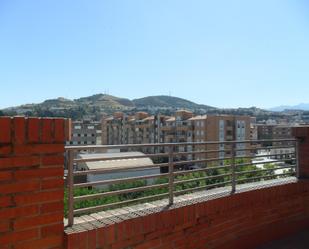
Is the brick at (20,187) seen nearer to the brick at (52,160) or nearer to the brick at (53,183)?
the brick at (53,183)

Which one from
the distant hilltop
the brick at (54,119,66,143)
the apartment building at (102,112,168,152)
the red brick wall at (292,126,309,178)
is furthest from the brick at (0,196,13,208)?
the distant hilltop

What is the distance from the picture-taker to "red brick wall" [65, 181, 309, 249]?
10.2 feet

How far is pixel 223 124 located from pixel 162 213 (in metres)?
81.6

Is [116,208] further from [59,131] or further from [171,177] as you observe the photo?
[59,131]

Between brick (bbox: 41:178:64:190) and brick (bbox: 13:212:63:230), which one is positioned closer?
brick (bbox: 13:212:63:230)

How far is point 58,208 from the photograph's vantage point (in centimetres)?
271

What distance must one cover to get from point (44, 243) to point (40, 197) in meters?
0.36

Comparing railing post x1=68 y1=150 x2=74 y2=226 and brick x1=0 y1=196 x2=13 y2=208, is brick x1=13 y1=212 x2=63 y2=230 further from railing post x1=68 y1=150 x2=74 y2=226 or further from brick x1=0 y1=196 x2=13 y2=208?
railing post x1=68 y1=150 x2=74 y2=226

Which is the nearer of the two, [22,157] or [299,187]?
[22,157]

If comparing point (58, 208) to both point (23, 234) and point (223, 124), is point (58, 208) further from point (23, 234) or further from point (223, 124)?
point (223, 124)

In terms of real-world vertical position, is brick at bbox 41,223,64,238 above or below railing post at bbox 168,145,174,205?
below

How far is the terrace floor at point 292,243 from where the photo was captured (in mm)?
4918

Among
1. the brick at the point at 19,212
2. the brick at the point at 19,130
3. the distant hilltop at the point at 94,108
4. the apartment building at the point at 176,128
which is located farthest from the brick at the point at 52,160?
the distant hilltop at the point at 94,108

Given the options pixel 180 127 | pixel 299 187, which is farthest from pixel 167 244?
pixel 180 127
